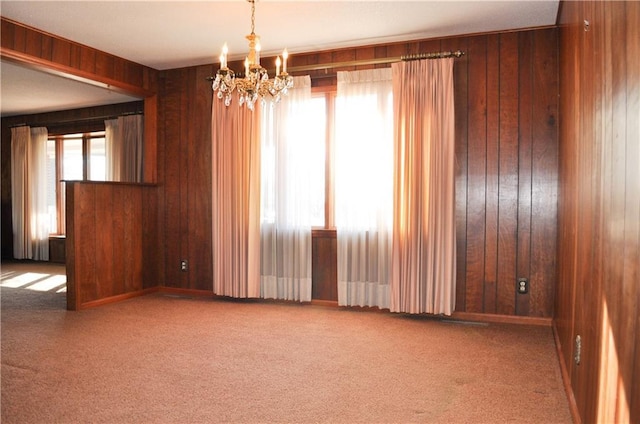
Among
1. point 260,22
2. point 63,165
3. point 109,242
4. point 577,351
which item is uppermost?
point 260,22

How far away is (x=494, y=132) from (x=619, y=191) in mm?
2649

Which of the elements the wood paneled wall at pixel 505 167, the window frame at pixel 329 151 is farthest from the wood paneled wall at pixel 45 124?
the wood paneled wall at pixel 505 167

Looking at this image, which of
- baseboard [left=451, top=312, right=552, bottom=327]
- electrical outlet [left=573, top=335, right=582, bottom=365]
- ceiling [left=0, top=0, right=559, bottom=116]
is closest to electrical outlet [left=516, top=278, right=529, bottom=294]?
baseboard [left=451, top=312, right=552, bottom=327]

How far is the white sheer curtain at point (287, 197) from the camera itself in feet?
14.7

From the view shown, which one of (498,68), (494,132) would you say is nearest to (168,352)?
(494,132)

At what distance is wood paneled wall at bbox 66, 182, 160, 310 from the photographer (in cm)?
436

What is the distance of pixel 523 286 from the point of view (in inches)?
153

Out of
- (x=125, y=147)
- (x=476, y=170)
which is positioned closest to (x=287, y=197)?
(x=476, y=170)

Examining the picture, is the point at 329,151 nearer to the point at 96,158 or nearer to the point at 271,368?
the point at 271,368

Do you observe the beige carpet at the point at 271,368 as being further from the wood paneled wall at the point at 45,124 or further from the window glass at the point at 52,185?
the window glass at the point at 52,185

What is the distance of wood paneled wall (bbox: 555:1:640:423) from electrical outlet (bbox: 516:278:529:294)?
3.79ft

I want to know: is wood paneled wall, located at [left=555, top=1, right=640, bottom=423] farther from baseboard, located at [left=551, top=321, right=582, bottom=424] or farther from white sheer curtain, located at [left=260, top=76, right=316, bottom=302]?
white sheer curtain, located at [left=260, top=76, right=316, bottom=302]

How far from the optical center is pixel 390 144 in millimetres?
4164

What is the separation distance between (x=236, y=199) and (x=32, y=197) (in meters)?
5.05
